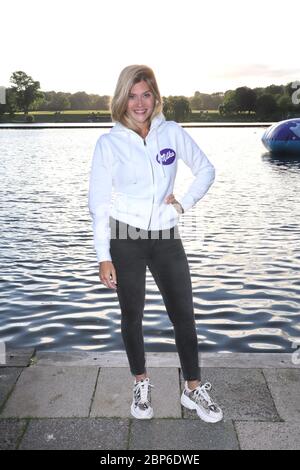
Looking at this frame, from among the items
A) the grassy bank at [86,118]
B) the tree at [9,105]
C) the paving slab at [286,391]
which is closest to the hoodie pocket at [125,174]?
the paving slab at [286,391]

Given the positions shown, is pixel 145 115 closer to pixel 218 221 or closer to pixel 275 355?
pixel 275 355

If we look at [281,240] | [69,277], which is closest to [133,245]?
[69,277]

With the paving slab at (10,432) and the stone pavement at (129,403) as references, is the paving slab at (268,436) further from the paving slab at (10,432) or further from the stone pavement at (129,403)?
the paving slab at (10,432)

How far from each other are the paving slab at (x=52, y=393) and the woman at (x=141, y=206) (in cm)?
48

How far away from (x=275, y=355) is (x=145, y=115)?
248 cm

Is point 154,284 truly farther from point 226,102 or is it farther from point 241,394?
point 226,102

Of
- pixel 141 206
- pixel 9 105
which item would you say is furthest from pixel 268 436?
pixel 9 105

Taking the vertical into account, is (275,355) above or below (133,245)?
below

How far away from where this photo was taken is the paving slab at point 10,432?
3443mm

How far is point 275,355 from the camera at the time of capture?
15.5 feet

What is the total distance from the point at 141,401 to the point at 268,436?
89cm

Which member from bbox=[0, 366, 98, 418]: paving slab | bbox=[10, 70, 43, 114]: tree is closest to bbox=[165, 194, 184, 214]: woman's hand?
bbox=[0, 366, 98, 418]: paving slab

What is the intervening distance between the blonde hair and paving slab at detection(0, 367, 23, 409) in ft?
7.24

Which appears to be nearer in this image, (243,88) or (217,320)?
(217,320)
